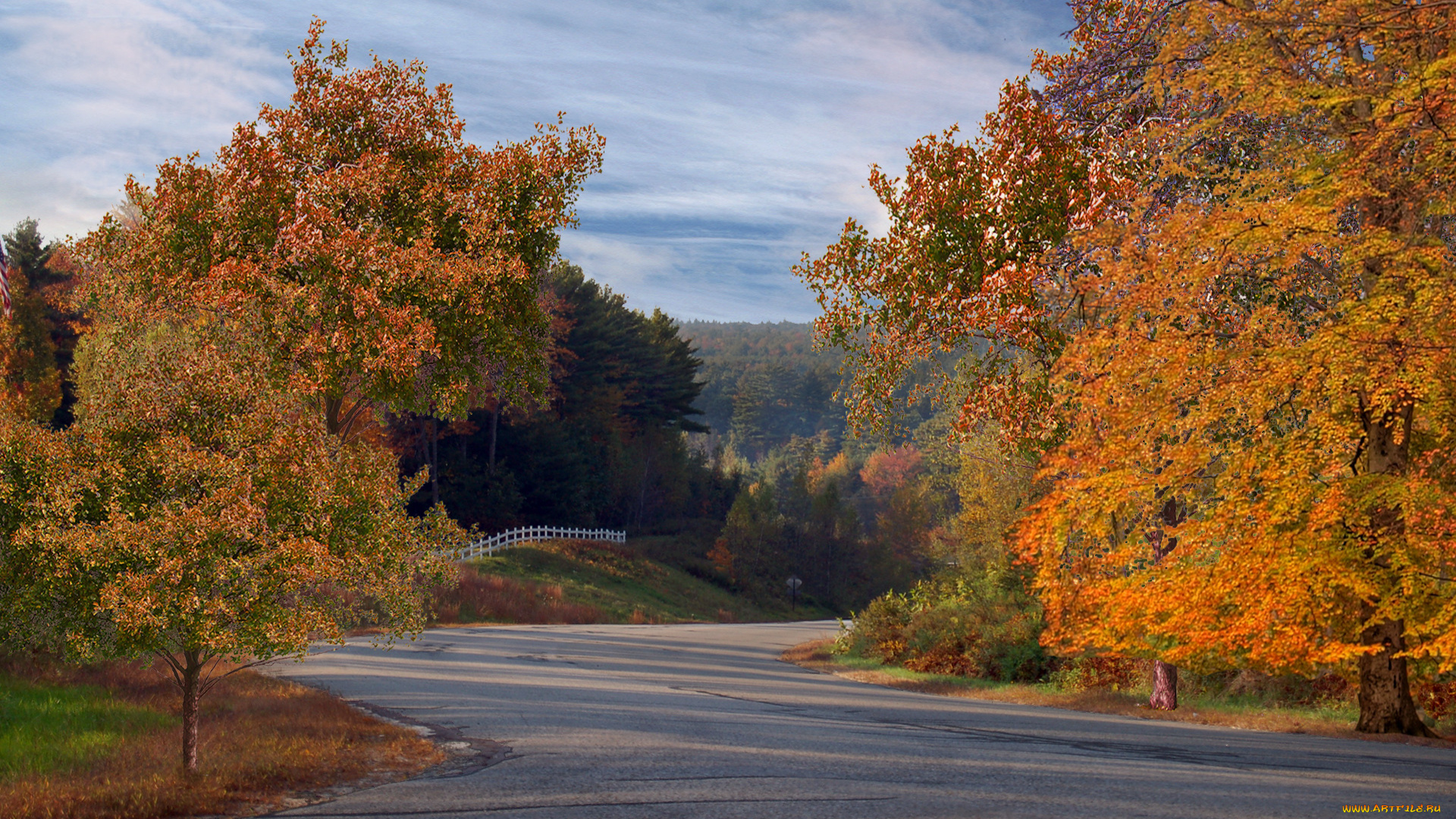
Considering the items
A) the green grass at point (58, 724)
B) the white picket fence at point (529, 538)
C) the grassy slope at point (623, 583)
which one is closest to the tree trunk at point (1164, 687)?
the green grass at point (58, 724)

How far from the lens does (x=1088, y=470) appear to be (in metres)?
12.9

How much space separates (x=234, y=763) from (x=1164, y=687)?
47.2ft

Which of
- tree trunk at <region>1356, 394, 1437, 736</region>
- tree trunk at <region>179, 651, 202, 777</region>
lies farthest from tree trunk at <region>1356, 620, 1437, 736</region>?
tree trunk at <region>179, 651, 202, 777</region>

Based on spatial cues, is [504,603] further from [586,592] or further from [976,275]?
[976,275]

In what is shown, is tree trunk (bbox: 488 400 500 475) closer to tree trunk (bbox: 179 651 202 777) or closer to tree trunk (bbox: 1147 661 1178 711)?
tree trunk (bbox: 1147 661 1178 711)

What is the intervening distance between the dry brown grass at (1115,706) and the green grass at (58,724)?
13.6m

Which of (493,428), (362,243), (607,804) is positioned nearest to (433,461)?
(493,428)

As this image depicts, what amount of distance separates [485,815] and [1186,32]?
12690mm

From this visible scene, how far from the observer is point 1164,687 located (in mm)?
17172

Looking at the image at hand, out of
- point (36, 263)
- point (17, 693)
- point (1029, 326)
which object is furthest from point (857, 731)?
point (36, 263)

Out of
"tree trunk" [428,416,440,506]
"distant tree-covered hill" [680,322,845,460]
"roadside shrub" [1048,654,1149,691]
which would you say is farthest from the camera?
"distant tree-covered hill" [680,322,845,460]

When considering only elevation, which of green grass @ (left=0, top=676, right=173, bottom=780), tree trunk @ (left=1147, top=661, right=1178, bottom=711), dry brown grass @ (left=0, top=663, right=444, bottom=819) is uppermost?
dry brown grass @ (left=0, top=663, right=444, bottom=819)

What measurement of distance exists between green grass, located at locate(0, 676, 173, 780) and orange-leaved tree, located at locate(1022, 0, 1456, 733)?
1131 centimetres

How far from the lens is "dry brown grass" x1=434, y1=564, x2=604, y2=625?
3684cm
